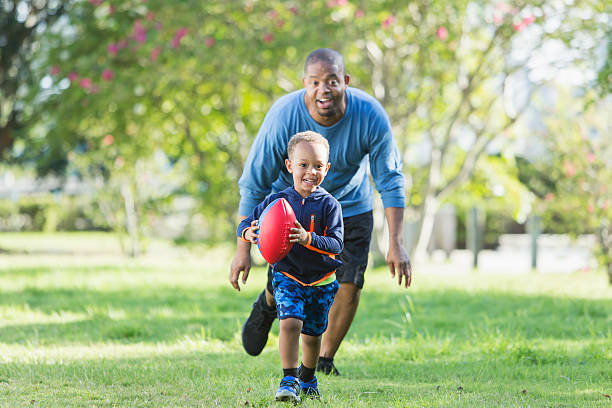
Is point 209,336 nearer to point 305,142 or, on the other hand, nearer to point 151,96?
point 305,142

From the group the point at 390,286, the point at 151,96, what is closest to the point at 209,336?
the point at 390,286

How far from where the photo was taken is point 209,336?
18.7 feet

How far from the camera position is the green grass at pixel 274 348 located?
12.4 ft

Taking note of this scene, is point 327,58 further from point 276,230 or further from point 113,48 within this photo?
point 113,48

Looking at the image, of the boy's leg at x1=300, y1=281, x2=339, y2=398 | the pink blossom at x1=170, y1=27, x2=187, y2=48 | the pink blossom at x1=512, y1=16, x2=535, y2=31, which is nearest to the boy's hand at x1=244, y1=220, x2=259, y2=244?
the boy's leg at x1=300, y1=281, x2=339, y2=398

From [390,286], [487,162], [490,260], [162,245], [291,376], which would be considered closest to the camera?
[291,376]

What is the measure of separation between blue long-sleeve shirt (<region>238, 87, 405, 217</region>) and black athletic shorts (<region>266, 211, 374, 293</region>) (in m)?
0.26

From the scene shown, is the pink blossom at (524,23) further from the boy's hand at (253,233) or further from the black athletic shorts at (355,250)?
the boy's hand at (253,233)

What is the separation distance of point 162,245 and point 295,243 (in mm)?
22753

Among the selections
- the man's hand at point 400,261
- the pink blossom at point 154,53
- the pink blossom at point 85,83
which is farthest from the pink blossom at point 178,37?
the man's hand at point 400,261

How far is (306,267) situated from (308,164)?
49cm

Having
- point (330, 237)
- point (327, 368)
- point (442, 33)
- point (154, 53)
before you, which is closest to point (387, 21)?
point (442, 33)

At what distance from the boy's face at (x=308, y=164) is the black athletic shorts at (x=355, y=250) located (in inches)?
35.6

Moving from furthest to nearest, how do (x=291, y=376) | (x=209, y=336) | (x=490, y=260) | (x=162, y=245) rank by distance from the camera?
(x=162, y=245) → (x=490, y=260) → (x=209, y=336) → (x=291, y=376)
